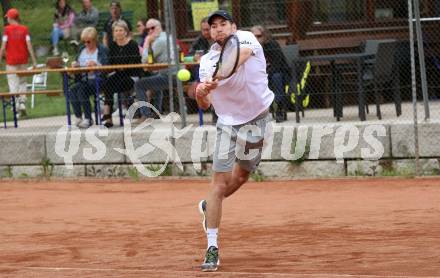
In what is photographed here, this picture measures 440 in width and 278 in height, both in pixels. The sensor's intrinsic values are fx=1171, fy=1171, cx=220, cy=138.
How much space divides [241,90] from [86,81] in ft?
25.2

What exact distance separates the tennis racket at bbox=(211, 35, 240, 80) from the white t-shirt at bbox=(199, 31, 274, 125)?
0.50 feet

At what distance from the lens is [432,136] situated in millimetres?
14477

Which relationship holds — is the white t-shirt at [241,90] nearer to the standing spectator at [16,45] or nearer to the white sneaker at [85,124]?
the white sneaker at [85,124]

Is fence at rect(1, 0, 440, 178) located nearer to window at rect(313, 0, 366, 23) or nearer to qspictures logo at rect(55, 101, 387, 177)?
window at rect(313, 0, 366, 23)

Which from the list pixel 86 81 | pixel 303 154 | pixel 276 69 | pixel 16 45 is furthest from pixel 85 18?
pixel 303 154

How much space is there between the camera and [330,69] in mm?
16094

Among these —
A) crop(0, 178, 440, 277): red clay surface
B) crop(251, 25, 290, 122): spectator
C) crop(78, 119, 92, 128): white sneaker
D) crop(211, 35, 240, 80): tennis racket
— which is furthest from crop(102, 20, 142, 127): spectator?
crop(211, 35, 240, 80): tennis racket

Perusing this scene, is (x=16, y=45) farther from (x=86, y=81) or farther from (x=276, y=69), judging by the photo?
(x=276, y=69)

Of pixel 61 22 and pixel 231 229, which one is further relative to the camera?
pixel 61 22

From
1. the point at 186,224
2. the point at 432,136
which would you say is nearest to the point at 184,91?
the point at 432,136

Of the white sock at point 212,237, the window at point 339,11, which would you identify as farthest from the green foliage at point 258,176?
the white sock at point 212,237

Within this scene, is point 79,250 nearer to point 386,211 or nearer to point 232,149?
point 232,149

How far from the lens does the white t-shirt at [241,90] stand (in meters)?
9.08

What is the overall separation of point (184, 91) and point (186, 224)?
4.70 m
